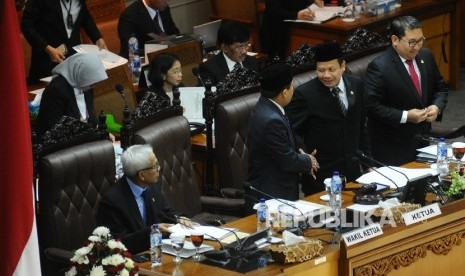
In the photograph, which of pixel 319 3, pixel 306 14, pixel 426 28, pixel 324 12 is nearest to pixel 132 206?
pixel 306 14

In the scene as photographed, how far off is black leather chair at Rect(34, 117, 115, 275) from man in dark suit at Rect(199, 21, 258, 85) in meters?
2.01

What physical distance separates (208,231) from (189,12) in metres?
6.13

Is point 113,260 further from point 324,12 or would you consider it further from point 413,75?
point 324,12

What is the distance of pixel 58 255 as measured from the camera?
18.1 ft

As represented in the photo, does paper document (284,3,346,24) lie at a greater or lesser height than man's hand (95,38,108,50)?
lesser

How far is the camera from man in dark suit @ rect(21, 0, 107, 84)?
827 centimetres

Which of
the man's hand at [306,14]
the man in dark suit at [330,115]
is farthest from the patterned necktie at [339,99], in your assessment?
the man's hand at [306,14]

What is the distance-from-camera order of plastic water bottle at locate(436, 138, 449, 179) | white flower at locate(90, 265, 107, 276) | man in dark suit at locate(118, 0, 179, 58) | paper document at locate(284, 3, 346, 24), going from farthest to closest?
paper document at locate(284, 3, 346, 24), man in dark suit at locate(118, 0, 179, 58), plastic water bottle at locate(436, 138, 449, 179), white flower at locate(90, 265, 107, 276)

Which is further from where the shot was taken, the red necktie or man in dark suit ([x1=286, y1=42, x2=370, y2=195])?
the red necktie

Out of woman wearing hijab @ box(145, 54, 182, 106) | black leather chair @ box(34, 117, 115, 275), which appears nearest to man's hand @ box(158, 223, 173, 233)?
black leather chair @ box(34, 117, 115, 275)

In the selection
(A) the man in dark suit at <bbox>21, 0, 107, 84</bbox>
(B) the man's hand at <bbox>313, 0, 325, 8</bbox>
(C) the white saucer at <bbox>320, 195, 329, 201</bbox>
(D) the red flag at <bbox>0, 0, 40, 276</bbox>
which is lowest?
(C) the white saucer at <bbox>320, 195, 329, 201</bbox>

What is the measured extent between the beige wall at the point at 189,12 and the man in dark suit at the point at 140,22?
5.81ft

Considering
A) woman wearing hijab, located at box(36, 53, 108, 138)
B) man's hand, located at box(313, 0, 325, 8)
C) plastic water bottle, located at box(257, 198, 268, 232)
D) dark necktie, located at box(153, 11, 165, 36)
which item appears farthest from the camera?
man's hand, located at box(313, 0, 325, 8)

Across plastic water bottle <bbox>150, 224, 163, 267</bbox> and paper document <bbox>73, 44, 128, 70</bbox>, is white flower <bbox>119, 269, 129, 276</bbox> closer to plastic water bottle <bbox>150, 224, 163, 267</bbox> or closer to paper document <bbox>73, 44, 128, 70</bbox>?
plastic water bottle <bbox>150, 224, 163, 267</bbox>
